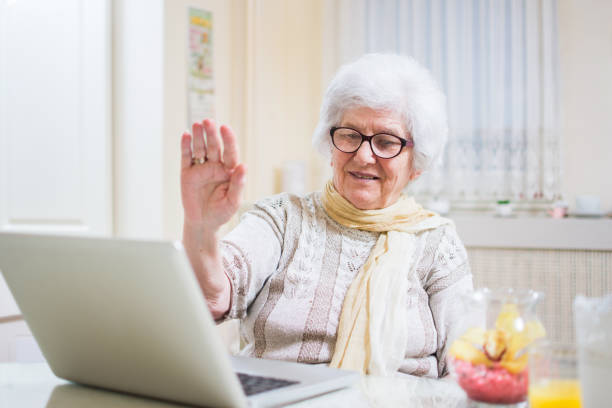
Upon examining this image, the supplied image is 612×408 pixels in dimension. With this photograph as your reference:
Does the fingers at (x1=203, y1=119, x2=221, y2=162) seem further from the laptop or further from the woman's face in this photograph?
the woman's face

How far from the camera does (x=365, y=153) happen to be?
1.54m

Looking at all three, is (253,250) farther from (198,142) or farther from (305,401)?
(305,401)


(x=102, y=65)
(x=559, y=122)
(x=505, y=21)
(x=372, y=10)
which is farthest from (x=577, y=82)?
(x=102, y=65)

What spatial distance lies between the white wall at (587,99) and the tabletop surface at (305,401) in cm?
260

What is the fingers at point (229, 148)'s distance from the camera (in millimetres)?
958

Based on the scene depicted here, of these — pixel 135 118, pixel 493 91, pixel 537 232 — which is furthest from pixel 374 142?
pixel 493 91

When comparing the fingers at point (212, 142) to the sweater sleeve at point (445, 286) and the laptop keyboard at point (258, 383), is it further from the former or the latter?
the sweater sleeve at point (445, 286)

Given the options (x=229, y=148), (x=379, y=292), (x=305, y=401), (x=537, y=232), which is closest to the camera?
(x=305, y=401)

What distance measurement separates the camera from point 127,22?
2727 mm

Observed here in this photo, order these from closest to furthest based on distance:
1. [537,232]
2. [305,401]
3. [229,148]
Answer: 1. [305,401]
2. [229,148]
3. [537,232]

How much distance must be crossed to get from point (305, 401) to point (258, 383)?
6cm

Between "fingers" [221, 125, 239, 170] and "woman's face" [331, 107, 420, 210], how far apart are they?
1.84ft

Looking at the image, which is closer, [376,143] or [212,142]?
[212,142]

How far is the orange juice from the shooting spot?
70 cm
